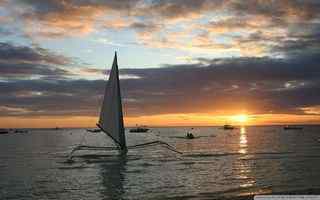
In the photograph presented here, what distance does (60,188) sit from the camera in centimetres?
3541

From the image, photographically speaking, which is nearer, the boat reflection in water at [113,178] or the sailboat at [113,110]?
the boat reflection in water at [113,178]

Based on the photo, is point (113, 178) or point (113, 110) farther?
point (113, 110)

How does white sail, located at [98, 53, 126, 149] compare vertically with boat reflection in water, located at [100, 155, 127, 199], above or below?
above

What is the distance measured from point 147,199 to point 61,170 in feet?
77.0

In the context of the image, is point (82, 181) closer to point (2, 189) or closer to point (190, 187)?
point (2, 189)

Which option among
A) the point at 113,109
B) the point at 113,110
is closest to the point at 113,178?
the point at 113,110

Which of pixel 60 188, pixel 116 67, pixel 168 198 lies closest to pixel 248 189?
pixel 168 198

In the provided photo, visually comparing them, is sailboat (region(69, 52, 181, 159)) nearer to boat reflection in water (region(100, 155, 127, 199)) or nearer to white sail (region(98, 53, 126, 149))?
white sail (region(98, 53, 126, 149))

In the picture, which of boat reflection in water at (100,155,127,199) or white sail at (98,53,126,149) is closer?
boat reflection in water at (100,155,127,199)

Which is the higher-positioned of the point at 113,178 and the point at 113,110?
the point at 113,110

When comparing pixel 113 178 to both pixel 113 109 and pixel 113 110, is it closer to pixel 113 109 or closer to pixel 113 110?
pixel 113 110

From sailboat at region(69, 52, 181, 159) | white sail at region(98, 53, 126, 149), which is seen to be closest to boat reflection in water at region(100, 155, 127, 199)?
sailboat at region(69, 52, 181, 159)

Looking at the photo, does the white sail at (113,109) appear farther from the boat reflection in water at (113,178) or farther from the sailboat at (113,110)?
the boat reflection in water at (113,178)

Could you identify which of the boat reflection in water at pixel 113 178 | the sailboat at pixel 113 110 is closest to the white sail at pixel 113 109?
the sailboat at pixel 113 110
